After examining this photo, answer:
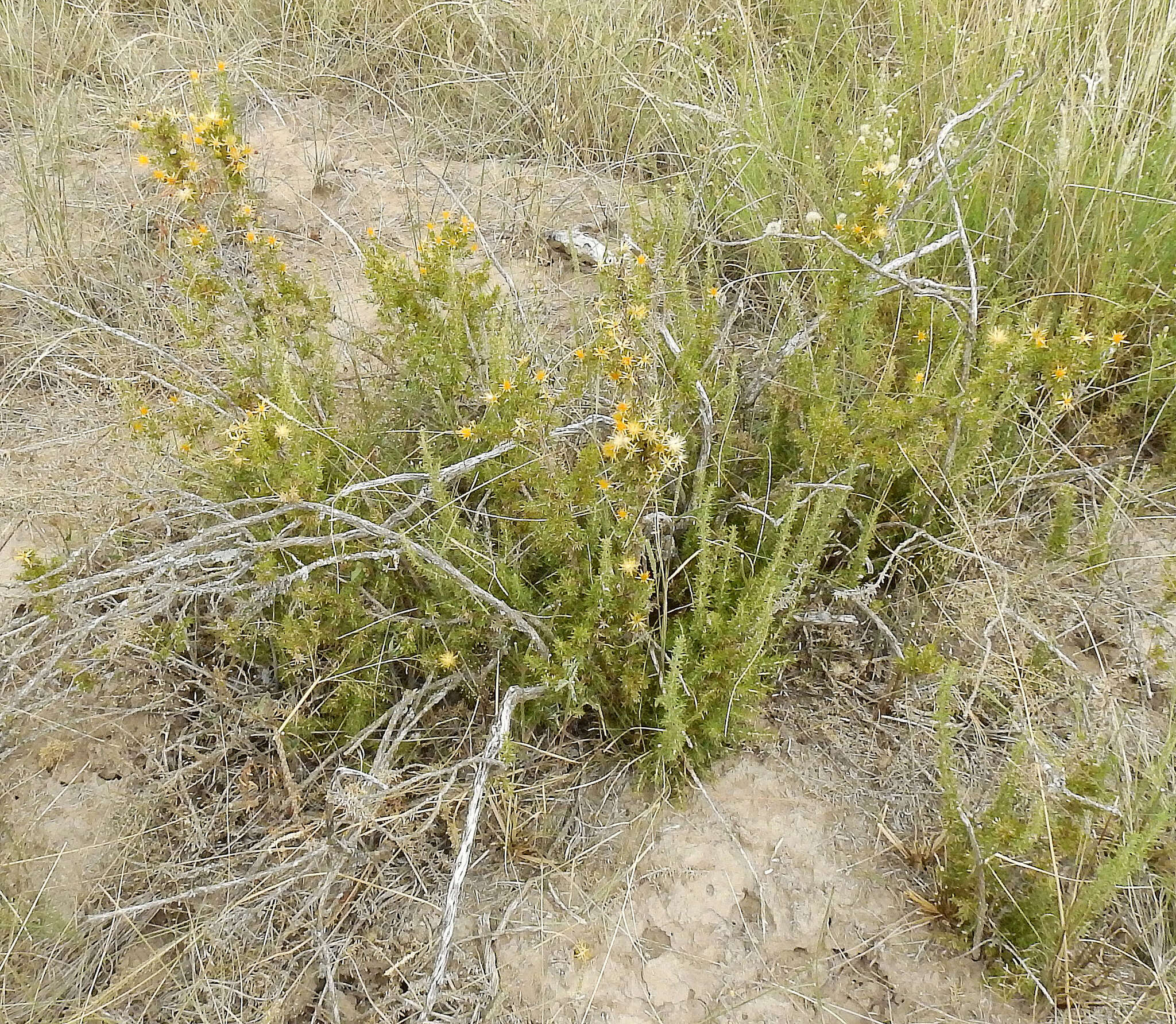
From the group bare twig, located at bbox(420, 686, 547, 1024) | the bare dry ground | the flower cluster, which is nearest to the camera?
bare twig, located at bbox(420, 686, 547, 1024)

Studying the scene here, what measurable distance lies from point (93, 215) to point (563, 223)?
1.80 meters

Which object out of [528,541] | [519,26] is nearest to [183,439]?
[528,541]

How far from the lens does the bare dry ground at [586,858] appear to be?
1586 mm

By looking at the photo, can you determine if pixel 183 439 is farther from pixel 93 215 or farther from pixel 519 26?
pixel 519 26

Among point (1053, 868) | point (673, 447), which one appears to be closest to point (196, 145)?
point (673, 447)

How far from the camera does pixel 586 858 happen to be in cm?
175

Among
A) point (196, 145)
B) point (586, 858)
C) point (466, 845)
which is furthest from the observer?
point (196, 145)

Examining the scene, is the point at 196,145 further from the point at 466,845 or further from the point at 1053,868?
the point at 1053,868

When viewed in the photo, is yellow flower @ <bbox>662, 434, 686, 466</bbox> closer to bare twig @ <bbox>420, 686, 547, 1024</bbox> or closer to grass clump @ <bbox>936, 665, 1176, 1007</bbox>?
bare twig @ <bbox>420, 686, 547, 1024</bbox>

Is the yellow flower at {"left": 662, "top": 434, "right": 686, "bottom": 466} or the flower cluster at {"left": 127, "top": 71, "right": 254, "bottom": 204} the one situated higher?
the flower cluster at {"left": 127, "top": 71, "right": 254, "bottom": 204}

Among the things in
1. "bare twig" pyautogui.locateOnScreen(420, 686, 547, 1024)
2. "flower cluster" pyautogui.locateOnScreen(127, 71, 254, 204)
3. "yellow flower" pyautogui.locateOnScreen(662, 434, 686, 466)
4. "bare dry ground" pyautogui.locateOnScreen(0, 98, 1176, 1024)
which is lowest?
"bare dry ground" pyautogui.locateOnScreen(0, 98, 1176, 1024)

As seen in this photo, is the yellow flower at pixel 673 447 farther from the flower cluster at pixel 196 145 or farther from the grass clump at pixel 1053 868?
the flower cluster at pixel 196 145

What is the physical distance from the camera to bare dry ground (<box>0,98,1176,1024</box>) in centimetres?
159

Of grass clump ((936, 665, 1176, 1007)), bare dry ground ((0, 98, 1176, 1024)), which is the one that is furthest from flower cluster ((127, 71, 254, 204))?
grass clump ((936, 665, 1176, 1007))
